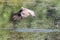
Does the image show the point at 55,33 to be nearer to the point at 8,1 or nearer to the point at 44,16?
the point at 44,16

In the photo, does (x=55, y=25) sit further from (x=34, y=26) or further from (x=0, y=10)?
(x=0, y=10)

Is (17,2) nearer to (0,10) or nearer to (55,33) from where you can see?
(0,10)

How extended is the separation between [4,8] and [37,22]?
450 mm

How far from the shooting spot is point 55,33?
2234 millimetres

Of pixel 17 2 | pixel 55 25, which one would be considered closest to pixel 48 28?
pixel 55 25

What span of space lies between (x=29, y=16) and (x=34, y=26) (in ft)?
0.48

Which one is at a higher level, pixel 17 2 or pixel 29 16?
pixel 17 2

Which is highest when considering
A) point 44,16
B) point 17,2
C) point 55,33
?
point 17,2

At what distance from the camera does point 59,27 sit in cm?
227

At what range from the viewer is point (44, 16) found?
2316mm

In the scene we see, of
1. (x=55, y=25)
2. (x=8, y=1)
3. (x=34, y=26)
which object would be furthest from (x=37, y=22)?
(x=8, y=1)

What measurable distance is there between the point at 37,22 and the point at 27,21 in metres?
0.12

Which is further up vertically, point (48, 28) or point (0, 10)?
point (0, 10)

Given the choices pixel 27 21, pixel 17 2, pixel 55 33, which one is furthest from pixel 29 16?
pixel 55 33
